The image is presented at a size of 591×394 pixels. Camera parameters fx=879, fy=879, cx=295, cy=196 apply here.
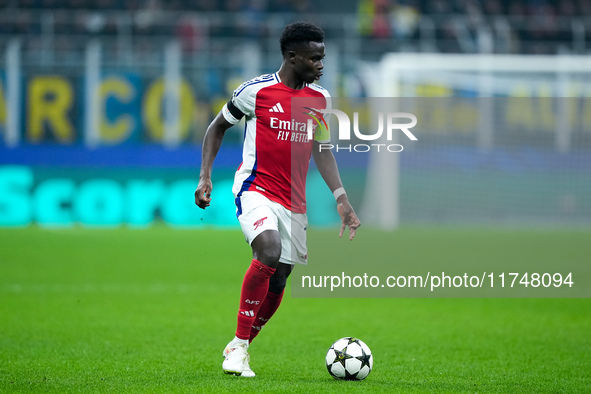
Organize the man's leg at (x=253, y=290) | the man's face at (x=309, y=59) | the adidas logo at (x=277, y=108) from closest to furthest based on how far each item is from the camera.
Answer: the man's leg at (x=253, y=290) < the man's face at (x=309, y=59) < the adidas logo at (x=277, y=108)

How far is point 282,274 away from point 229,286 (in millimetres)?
5408

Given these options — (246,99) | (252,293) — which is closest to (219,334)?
(252,293)

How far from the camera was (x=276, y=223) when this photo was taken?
5598mm

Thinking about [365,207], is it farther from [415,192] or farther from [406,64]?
[406,64]

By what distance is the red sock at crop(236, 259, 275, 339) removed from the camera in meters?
5.46

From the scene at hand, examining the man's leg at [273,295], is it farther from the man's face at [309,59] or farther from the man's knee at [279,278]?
the man's face at [309,59]

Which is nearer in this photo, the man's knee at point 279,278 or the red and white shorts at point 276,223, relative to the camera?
the red and white shorts at point 276,223

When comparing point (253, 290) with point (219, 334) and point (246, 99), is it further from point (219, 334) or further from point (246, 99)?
point (219, 334)

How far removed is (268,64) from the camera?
1805 centimetres

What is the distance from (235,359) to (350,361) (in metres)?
0.72

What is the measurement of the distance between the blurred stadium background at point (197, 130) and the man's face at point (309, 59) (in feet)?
36.9

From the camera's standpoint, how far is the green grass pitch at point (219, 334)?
546 centimetres

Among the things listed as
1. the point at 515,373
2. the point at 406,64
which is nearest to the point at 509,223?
the point at 406,64

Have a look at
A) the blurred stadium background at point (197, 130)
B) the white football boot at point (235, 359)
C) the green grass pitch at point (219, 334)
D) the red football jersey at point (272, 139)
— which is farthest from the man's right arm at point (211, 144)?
the blurred stadium background at point (197, 130)
